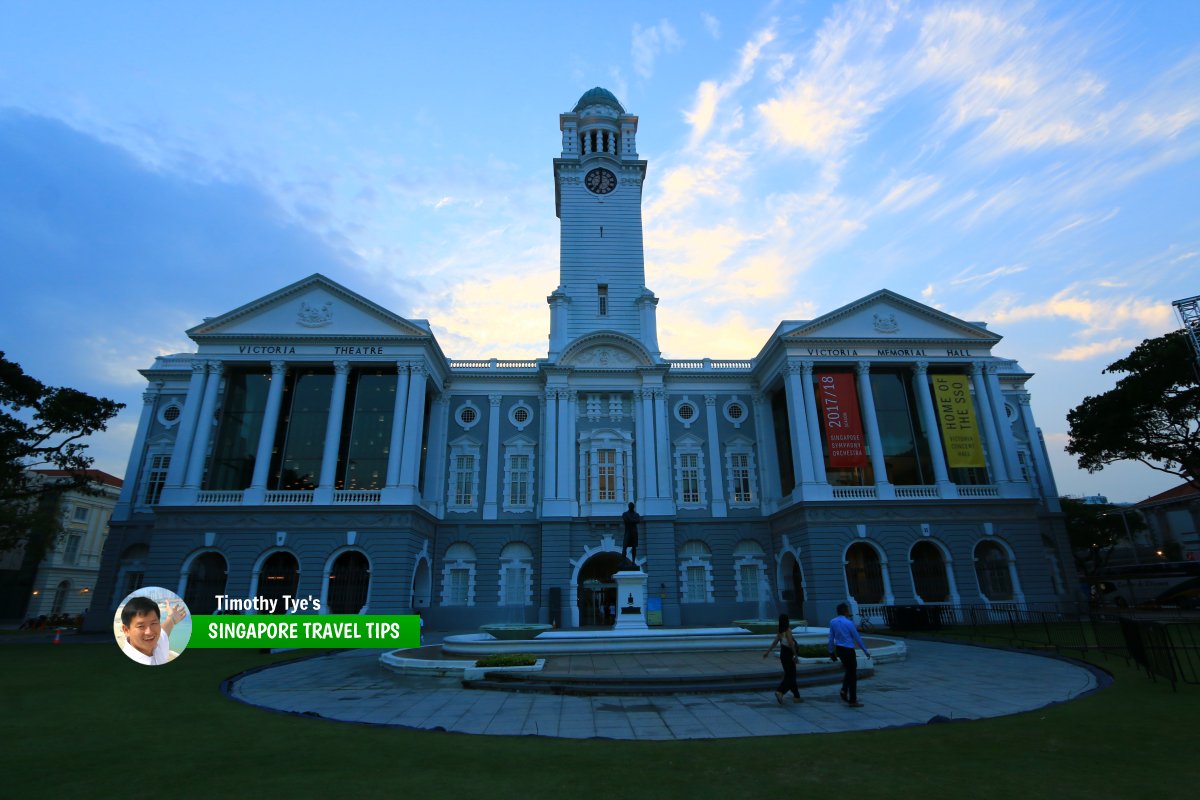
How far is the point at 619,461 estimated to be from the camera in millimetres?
37062

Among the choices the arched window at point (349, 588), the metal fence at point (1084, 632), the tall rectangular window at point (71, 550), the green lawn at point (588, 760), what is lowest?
the green lawn at point (588, 760)

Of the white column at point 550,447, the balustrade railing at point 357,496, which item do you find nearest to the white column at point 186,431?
the balustrade railing at point 357,496

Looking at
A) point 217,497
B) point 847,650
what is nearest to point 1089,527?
point 847,650

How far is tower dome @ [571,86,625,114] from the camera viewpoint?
46.9 m

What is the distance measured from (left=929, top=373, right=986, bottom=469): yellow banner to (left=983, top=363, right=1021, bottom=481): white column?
1176mm

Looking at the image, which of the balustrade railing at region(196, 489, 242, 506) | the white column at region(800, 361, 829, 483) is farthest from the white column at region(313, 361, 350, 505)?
the white column at region(800, 361, 829, 483)

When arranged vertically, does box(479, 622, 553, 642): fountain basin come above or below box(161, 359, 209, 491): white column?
below

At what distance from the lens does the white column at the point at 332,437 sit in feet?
107

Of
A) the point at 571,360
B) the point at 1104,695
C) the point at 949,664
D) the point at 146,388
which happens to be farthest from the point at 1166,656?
the point at 146,388

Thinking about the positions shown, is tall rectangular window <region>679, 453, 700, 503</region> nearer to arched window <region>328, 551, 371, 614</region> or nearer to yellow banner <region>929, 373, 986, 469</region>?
yellow banner <region>929, 373, 986, 469</region>

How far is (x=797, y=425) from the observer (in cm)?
3438

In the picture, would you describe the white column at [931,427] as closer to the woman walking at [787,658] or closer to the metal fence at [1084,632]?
the metal fence at [1084,632]

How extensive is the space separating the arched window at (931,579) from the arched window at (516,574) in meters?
20.5

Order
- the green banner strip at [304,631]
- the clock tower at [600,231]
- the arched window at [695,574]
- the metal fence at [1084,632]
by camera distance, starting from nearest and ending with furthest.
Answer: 1. the metal fence at [1084,632]
2. the green banner strip at [304,631]
3. the arched window at [695,574]
4. the clock tower at [600,231]
